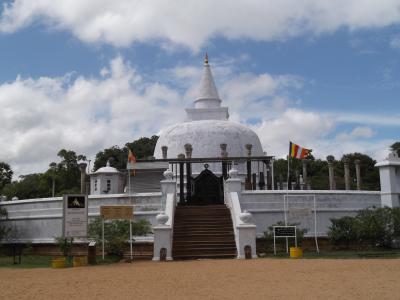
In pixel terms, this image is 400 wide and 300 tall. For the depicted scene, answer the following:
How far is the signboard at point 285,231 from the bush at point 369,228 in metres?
2.96

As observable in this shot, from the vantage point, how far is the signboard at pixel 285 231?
72.5ft

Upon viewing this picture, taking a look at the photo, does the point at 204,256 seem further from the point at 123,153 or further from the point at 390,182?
Answer: the point at 123,153

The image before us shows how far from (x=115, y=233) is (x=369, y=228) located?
444 inches

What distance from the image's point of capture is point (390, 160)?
1045 inches

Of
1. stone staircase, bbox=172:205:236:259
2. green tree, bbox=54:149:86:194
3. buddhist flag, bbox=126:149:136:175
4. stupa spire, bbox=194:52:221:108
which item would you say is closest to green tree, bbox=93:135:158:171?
green tree, bbox=54:149:86:194

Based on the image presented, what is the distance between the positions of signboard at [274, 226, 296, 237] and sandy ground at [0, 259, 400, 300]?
468 centimetres

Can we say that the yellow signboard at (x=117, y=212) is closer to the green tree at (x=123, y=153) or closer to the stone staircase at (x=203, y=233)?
the stone staircase at (x=203, y=233)

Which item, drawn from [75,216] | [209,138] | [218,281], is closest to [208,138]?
[209,138]

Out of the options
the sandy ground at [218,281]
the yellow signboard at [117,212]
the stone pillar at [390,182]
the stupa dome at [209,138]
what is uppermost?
the stupa dome at [209,138]

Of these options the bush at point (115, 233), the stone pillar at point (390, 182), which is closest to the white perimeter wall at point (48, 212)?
the bush at point (115, 233)

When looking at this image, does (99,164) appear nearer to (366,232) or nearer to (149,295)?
(366,232)

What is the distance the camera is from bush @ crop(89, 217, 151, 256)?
68.0 ft

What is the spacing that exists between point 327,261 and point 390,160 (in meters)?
11.0

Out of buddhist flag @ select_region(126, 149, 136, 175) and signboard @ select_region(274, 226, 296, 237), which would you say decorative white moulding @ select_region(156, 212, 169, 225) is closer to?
signboard @ select_region(274, 226, 296, 237)
